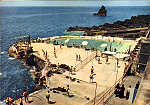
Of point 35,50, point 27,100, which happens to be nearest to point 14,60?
point 35,50

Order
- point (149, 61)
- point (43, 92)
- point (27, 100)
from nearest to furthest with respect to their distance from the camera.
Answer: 1. point (27, 100)
2. point (43, 92)
3. point (149, 61)

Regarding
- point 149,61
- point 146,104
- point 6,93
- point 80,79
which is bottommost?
point 6,93

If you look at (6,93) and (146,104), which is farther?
(6,93)

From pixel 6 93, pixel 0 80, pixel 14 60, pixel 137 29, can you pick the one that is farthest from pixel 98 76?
pixel 137 29

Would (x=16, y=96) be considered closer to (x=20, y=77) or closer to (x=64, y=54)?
(x=20, y=77)

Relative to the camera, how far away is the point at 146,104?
53.8 feet

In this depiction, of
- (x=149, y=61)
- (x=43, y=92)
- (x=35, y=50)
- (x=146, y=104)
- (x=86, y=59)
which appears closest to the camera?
(x=146, y=104)

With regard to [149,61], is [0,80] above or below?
below

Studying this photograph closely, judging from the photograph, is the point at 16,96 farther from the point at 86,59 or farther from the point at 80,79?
the point at 86,59

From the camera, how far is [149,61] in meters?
25.4

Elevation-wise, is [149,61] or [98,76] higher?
[149,61]

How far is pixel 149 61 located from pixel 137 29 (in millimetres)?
57019

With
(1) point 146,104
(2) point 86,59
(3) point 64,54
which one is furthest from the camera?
(3) point 64,54

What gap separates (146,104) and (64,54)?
30002mm
